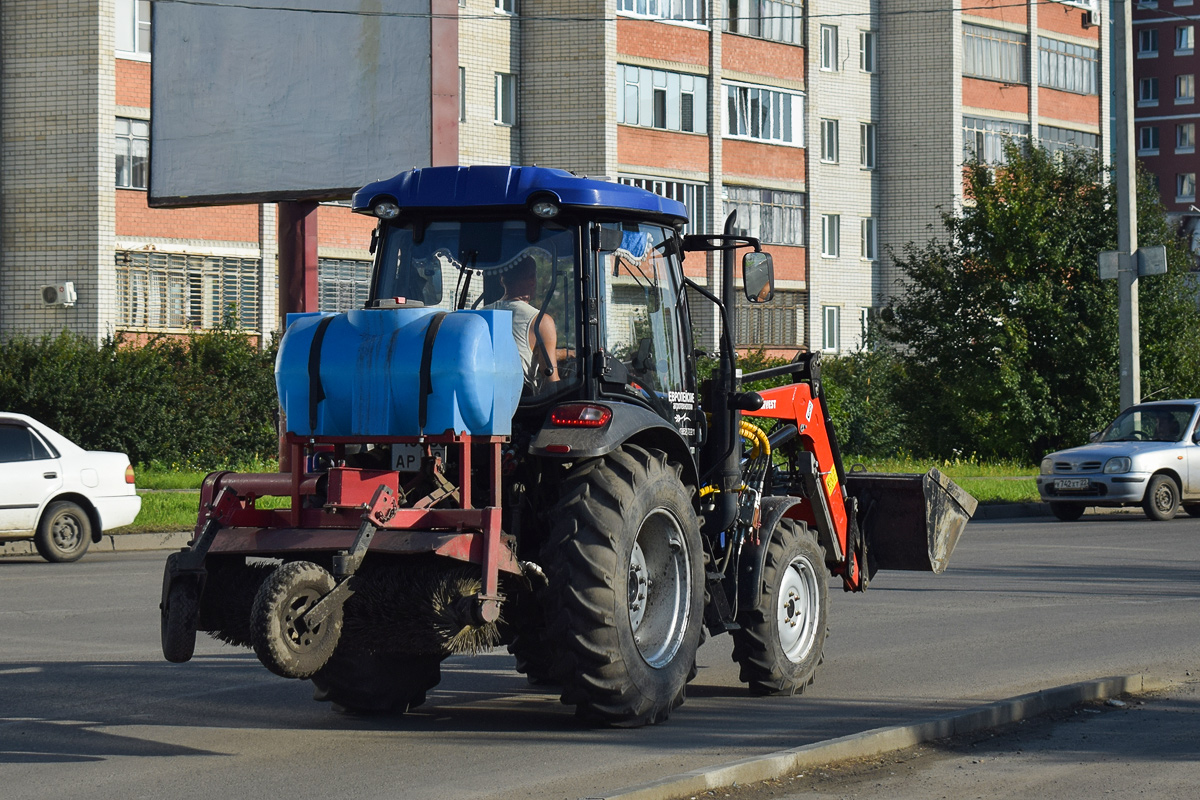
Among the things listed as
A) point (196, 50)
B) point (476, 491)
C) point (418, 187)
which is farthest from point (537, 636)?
point (196, 50)

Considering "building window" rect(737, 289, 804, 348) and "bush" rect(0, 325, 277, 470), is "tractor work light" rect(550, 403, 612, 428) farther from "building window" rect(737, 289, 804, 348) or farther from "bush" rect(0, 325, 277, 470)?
"building window" rect(737, 289, 804, 348)

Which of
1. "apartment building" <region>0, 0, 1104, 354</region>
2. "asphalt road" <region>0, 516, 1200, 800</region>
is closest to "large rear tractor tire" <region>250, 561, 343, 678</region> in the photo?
"asphalt road" <region>0, 516, 1200, 800</region>

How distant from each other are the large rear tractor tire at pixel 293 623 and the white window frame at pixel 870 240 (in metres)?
50.5

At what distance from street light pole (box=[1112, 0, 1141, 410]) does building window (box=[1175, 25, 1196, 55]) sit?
76.4m

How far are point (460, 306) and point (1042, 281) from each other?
2992 centimetres

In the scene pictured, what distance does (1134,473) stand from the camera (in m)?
24.3

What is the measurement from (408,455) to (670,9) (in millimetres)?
41074

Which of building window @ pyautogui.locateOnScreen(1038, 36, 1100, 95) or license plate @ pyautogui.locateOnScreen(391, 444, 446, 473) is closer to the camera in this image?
license plate @ pyautogui.locateOnScreen(391, 444, 446, 473)

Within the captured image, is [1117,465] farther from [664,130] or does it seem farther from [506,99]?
[506,99]

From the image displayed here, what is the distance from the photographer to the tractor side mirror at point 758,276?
28.0 feet

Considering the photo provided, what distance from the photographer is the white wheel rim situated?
9133 millimetres

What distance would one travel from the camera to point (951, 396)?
36656mm

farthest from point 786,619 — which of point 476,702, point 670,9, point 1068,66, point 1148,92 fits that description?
point 1148,92

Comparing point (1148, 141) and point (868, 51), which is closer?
point (868, 51)
